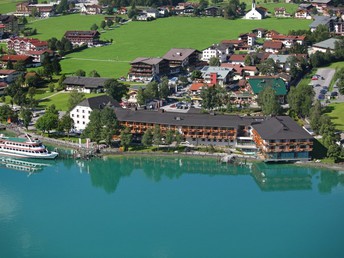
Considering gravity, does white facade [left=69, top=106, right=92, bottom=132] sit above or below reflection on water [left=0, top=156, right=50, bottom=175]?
above

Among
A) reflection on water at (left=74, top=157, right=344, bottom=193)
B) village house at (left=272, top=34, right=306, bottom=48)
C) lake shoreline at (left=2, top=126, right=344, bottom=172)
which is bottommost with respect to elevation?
reflection on water at (left=74, top=157, right=344, bottom=193)

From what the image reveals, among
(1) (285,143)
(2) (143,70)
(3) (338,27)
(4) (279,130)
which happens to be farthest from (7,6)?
(1) (285,143)

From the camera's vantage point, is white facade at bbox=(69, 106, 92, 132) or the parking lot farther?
the parking lot

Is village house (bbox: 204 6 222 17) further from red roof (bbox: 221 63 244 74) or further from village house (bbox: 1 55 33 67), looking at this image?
village house (bbox: 1 55 33 67)

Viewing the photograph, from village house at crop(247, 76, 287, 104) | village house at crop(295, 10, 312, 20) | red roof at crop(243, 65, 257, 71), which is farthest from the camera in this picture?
village house at crop(295, 10, 312, 20)

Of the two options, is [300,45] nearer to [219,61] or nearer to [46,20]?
[219,61]

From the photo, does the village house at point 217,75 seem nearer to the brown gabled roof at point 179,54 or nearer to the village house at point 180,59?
the village house at point 180,59

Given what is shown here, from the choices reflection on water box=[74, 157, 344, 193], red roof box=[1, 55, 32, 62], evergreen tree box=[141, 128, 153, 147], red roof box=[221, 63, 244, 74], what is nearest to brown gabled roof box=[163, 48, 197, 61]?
red roof box=[221, 63, 244, 74]
